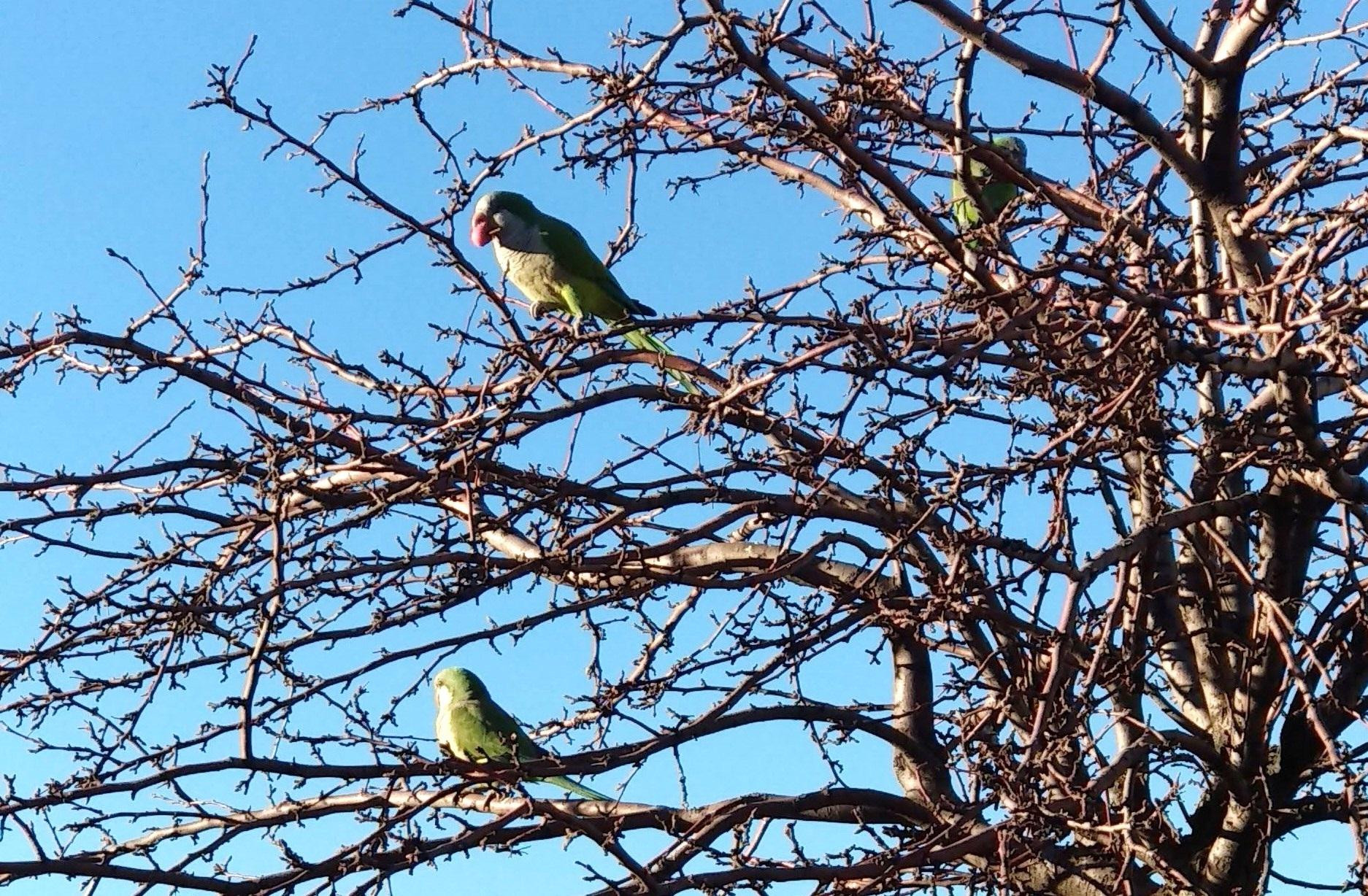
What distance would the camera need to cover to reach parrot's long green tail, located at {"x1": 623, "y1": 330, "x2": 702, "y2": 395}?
4766 millimetres

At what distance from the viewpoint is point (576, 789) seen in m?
5.29

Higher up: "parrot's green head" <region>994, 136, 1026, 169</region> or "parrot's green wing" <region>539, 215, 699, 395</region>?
"parrot's green head" <region>994, 136, 1026, 169</region>

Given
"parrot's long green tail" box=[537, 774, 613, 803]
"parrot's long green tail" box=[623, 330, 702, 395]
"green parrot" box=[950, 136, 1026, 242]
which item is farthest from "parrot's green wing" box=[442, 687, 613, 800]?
"green parrot" box=[950, 136, 1026, 242]

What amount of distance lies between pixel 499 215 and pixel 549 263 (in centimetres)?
48

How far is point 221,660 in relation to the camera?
4.37 m

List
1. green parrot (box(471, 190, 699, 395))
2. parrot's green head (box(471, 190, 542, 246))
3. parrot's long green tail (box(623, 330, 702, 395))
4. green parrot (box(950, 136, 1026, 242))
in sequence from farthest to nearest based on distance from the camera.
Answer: parrot's green head (box(471, 190, 542, 246)) < green parrot (box(471, 190, 699, 395)) < green parrot (box(950, 136, 1026, 242)) < parrot's long green tail (box(623, 330, 702, 395))

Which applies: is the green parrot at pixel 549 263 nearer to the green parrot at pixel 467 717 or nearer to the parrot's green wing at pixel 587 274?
the parrot's green wing at pixel 587 274

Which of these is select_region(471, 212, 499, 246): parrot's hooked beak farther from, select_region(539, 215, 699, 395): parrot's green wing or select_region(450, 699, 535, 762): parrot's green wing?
select_region(450, 699, 535, 762): parrot's green wing

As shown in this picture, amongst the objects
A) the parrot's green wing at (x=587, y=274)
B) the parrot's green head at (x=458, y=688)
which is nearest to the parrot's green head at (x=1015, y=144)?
the parrot's green wing at (x=587, y=274)

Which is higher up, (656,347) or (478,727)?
(656,347)

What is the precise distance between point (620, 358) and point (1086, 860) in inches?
92.1

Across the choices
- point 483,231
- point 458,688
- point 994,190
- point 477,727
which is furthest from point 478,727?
point 994,190

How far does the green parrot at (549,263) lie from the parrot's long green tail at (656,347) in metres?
0.42

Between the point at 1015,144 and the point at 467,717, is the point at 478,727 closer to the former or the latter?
the point at 467,717
